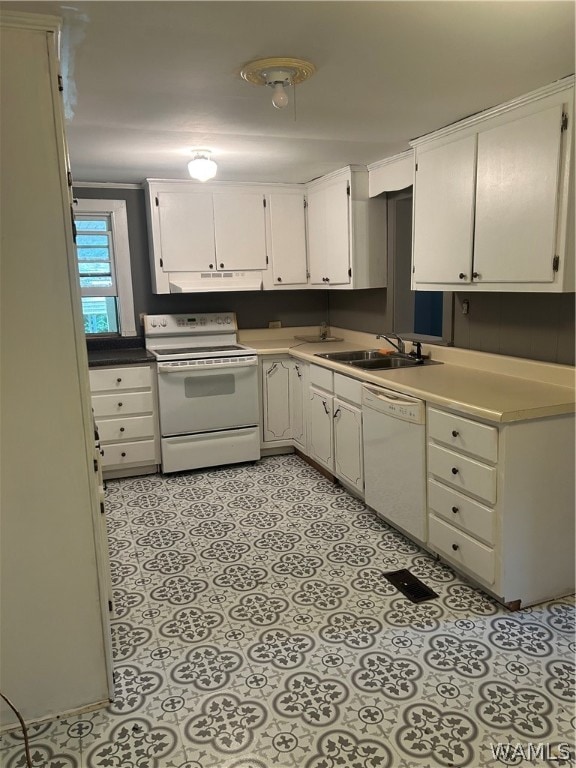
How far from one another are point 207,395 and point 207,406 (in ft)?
0.28

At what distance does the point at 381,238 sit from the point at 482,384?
1.67m

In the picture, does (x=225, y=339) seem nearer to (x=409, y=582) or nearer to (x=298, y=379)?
(x=298, y=379)

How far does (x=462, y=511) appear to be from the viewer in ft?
8.27

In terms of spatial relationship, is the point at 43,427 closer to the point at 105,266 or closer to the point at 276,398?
the point at 276,398

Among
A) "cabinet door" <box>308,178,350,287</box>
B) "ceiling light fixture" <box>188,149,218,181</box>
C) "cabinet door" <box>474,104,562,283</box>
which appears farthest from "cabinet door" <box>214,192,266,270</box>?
"cabinet door" <box>474,104,562,283</box>

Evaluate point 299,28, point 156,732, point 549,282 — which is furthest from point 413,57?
point 156,732

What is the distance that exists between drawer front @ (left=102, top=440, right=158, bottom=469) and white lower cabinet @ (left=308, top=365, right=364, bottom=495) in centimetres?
119

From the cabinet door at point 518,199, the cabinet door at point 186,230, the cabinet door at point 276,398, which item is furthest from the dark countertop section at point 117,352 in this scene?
the cabinet door at point 518,199

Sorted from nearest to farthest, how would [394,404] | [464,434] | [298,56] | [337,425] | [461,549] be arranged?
[298,56] < [464,434] < [461,549] < [394,404] < [337,425]

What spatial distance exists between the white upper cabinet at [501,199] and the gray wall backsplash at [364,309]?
1.00 feet

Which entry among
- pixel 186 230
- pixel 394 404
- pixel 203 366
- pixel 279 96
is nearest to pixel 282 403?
pixel 203 366

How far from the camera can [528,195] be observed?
2.45m

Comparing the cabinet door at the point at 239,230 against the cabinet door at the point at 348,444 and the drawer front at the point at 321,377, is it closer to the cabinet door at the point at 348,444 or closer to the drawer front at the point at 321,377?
the drawer front at the point at 321,377

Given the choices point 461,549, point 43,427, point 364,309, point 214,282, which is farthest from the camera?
point 364,309
